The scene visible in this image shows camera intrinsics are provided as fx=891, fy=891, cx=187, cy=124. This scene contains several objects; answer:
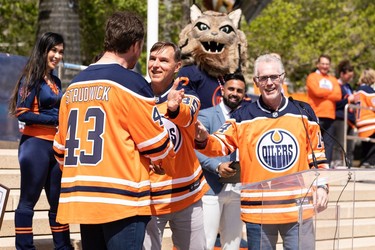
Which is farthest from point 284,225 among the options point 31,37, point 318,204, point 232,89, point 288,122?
point 31,37

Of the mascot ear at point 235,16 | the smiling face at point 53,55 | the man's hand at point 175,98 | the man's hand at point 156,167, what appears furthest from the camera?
the mascot ear at point 235,16

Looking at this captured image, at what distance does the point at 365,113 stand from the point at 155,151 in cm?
983

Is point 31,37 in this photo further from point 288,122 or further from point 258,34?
point 288,122

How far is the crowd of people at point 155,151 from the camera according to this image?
4.98 metres

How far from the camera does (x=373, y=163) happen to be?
15.1 metres

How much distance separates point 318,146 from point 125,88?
1891 millimetres

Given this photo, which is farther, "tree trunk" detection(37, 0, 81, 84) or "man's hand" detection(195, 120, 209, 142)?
"tree trunk" detection(37, 0, 81, 84)

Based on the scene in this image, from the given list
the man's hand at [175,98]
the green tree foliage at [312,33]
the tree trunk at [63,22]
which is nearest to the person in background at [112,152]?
the man's hand at [175,98]

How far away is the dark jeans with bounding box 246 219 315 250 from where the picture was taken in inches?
204

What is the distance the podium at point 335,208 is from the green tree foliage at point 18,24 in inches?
546

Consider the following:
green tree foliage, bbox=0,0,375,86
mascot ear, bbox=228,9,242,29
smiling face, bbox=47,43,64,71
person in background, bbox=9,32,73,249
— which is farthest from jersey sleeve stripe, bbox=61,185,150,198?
green tree foliage, bbox=0,0,375,86

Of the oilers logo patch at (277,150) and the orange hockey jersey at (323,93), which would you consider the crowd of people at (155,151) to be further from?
the orange hockey jersey at (323,93)

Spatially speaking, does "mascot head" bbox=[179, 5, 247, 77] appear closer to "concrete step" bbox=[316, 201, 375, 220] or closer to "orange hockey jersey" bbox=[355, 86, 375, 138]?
"concrete step" bbox=[316, 201, 375, 220]

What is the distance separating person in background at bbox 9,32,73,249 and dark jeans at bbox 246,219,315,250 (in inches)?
78.5
